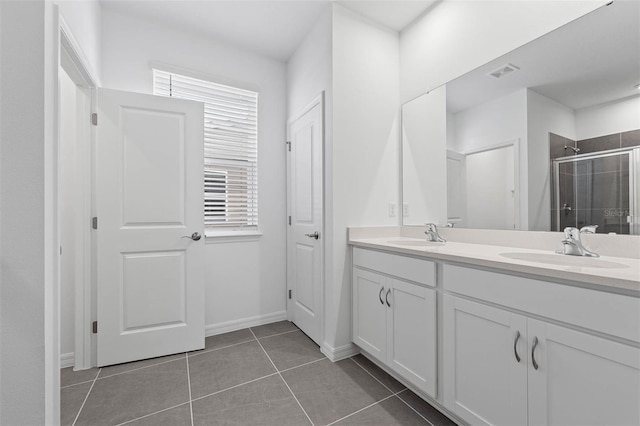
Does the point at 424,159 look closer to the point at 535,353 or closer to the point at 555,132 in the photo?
the point at 555,132

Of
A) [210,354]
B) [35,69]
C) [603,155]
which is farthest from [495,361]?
[35,69]

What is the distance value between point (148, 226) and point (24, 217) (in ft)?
3.46

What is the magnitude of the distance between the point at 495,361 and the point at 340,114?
177 cm

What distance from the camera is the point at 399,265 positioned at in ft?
5.51

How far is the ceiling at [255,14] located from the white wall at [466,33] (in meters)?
0.19

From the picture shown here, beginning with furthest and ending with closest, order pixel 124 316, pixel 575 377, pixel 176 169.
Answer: pixel 176 169, pixel 124 316, pixel 575 377

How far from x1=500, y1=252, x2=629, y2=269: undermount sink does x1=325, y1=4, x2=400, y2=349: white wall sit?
105 centimetres

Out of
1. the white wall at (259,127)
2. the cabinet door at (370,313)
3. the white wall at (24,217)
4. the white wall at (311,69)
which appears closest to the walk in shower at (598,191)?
the cabinet door at (370,313)

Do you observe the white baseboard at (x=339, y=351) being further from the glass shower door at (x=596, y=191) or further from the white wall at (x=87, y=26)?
the white wall at (x=87, y=26)

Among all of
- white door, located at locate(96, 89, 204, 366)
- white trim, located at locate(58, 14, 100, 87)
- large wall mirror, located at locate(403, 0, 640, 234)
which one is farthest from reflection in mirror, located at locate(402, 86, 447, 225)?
white trim, located at locate(58, 14, 100, 87)

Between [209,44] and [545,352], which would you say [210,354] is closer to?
[545,352]

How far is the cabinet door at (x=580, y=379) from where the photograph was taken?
848mm

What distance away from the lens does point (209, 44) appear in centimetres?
259

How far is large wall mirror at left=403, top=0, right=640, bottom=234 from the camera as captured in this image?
1305 millimetres
